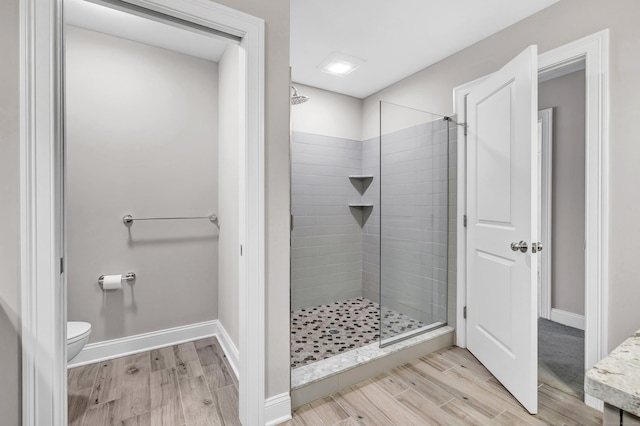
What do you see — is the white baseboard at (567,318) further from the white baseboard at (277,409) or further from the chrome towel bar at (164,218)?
the chrome towel bar at (164,218)

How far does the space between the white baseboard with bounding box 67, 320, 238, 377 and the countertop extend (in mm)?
2009

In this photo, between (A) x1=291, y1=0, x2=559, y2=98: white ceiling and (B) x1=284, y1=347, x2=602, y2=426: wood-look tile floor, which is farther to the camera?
(A) x1=291, y1=0, x2=559, y2=98: white ceiling

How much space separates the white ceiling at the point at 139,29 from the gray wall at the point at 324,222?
3.70 feet

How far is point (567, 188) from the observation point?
299 cm

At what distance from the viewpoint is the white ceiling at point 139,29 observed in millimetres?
2039

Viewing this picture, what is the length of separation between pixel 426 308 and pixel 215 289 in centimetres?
190

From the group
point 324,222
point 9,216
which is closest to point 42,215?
point 9,216

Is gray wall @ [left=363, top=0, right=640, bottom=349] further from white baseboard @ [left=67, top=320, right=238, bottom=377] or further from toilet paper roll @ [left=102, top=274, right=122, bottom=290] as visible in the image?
toilet paper roll @ [left=102, top=274, right=122, bottom=290]

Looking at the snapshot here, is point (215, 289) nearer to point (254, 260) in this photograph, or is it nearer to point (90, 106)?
point (254, 260)

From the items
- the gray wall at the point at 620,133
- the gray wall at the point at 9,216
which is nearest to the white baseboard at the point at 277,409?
the gray wall at the point at 9,216

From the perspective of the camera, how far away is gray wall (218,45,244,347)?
217cm

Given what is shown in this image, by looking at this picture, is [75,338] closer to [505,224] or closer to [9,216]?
[9,216]

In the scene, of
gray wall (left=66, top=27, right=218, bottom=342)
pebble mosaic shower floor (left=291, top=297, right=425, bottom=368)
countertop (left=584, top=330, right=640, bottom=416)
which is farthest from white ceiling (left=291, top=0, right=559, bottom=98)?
pebble mosaic shower floor (left=291, top=297, right=425, bottom=368)

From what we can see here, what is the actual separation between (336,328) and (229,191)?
1544 millimetres
